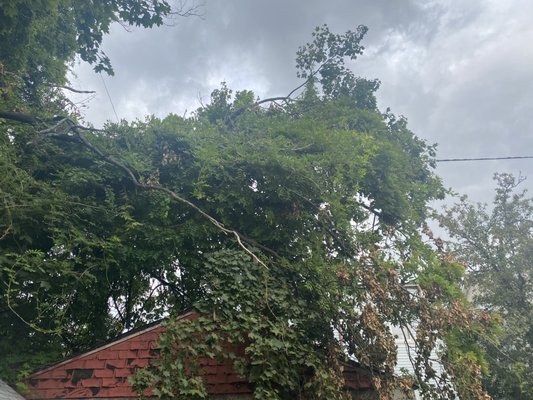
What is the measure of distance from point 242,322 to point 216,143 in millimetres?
4087

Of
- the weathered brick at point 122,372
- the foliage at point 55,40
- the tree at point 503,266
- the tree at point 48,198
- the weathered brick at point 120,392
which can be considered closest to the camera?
the weathered brick at point 120,392

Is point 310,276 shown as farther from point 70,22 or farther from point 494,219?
point 494,219

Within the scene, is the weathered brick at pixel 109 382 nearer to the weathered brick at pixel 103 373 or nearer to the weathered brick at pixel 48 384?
the weathered brick at pixel 103 373

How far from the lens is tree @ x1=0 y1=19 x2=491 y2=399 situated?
5.11 meters

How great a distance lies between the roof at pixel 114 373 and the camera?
500cm

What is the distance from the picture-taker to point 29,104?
26.3 ft

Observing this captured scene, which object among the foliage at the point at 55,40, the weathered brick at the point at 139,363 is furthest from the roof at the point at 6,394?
the foliage at the point at 55,40

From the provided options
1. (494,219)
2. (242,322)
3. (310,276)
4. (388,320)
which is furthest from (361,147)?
(494,219)

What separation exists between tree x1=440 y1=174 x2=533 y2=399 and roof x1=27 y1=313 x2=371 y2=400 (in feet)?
28.7

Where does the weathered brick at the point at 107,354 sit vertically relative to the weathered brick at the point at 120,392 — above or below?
above

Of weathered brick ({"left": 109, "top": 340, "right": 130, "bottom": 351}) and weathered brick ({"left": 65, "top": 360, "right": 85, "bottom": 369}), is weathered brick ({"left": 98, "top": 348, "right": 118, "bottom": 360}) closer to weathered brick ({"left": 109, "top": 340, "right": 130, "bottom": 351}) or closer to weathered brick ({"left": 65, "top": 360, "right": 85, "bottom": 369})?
weathered brick ({"left": 109, "top": 340, "right": 130, "bottom": 351})

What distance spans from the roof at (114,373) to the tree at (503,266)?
8.74m

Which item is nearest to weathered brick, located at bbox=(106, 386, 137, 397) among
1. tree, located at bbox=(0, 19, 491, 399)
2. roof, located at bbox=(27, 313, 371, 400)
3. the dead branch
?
roof, located at bbox=(27, 313, 371, 400)

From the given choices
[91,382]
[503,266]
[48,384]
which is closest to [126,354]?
[91,382]
